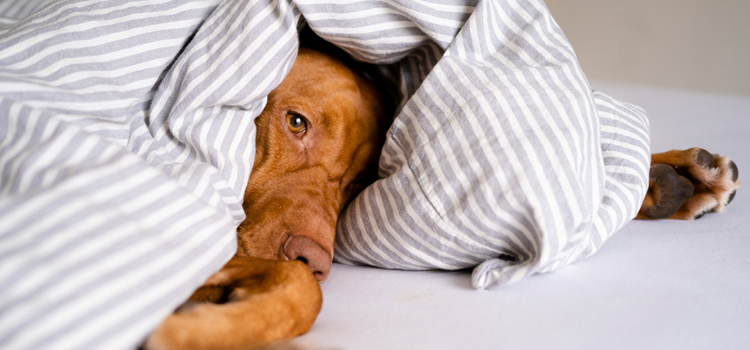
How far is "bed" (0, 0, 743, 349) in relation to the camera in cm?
73

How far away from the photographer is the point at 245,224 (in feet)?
4.22

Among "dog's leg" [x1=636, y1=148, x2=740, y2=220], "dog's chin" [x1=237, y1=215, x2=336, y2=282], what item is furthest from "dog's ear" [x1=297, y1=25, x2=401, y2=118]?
"dog's leg" [x1=636, y1=148, x2=740, y2=220]

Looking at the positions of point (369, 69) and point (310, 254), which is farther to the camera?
point (369, 69)

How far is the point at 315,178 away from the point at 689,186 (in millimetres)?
1067

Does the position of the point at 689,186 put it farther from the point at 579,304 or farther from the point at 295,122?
the point at 295,122

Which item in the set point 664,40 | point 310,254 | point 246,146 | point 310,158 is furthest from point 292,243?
point 664,40

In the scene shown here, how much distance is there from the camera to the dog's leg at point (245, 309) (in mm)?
768

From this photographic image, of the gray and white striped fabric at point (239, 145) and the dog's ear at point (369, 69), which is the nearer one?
the gray and white striped fabric at point (239, 145)

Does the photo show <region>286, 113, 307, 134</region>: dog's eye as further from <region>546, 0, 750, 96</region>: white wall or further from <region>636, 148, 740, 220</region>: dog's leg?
<region>546, 0, 750, 96</region>: white wall

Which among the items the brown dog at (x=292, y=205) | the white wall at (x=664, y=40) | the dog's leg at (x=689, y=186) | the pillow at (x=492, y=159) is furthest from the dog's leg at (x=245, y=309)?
the white wall at (x=664, y=40)

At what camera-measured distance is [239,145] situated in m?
1.23

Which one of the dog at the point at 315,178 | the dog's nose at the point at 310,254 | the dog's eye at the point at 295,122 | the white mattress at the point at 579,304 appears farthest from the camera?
the dog's eye at the point at 295,122

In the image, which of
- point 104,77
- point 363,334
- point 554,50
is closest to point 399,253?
point 363,334

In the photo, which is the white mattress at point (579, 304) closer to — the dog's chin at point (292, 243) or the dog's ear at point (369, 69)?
the dog's chin at point (292, 243)
